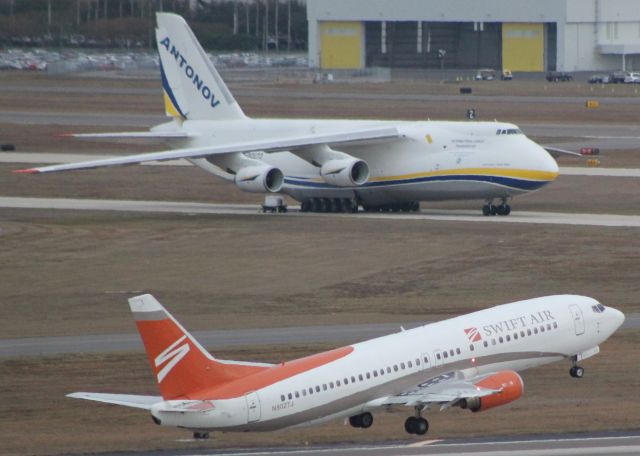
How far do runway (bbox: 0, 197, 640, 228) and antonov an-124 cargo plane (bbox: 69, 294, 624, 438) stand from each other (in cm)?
2613

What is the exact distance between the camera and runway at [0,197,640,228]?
214 feet

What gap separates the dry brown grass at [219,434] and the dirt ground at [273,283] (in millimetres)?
68

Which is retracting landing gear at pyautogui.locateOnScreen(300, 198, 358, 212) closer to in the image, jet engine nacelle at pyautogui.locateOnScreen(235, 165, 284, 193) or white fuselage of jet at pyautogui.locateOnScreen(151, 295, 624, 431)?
jet engine nacelle at pyautogui.locateOnScreen(235, 165, 284, 193)

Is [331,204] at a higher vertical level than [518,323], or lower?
lower

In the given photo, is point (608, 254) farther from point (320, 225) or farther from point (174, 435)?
point (174, 435)

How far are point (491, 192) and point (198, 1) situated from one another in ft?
332

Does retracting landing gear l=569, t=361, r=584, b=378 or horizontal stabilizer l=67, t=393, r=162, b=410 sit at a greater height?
horizontal stabilizer l=67, t=393, r=162, b=410

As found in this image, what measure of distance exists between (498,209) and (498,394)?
34750mm

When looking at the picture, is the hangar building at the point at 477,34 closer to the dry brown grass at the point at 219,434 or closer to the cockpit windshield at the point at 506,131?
the cockpit windshield at the point at 506,131

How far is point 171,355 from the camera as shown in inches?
1160

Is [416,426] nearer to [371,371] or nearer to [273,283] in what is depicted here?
[371,371]

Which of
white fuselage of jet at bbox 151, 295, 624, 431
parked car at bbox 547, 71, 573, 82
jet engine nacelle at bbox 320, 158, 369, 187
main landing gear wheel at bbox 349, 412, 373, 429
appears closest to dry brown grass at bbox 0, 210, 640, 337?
jet engine nacelle at bbox 320, 158, 369, 187

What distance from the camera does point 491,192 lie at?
6588 centimetres

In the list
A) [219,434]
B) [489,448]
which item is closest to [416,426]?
[489,448]
